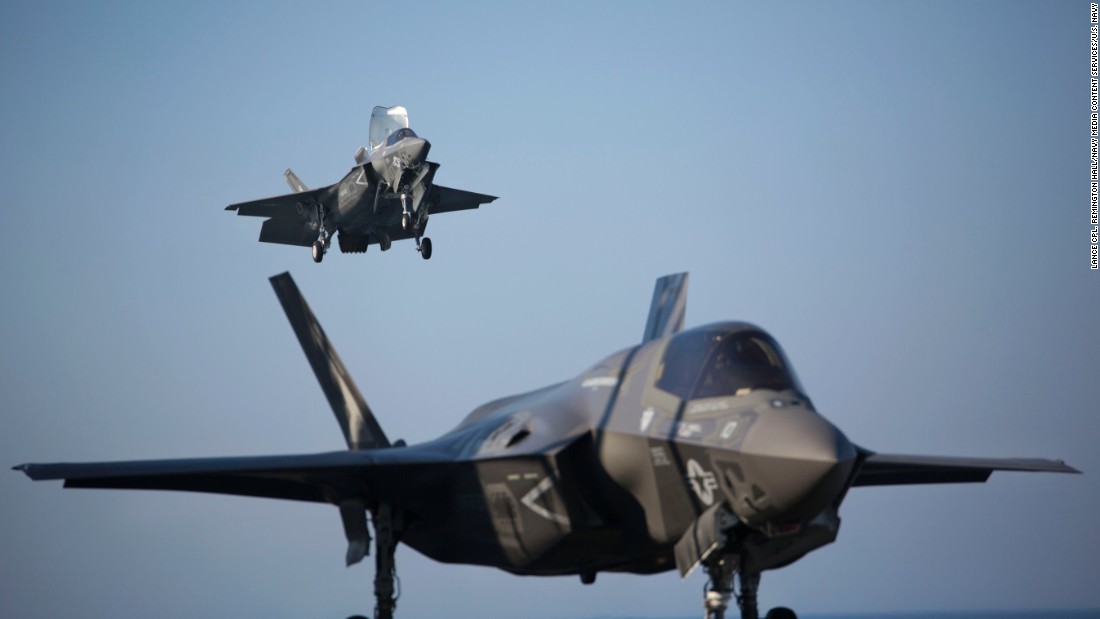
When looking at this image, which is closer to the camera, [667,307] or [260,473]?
[260,473]

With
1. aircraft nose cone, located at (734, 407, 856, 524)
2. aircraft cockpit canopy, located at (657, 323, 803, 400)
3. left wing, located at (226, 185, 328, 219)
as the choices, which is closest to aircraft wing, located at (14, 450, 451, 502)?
aircraft cockpit canopy, located at (657, 323, 803, 400)

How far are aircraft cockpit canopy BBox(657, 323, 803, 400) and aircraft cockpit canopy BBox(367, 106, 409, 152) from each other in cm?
2086

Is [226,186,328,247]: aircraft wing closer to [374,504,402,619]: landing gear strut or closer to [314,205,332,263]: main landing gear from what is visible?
[314,205,332,263]: main landing gear

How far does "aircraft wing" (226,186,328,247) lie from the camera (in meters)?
33.2

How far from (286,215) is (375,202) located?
3.34 metres

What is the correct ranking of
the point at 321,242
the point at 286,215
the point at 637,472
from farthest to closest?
the point at 286,215 → the point at 321,242 → the point at 637,472

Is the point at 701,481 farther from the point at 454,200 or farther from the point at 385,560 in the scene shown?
the point at 454,200

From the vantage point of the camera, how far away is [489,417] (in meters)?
18.2

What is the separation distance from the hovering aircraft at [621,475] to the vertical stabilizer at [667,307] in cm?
345

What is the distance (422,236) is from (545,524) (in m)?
16.9

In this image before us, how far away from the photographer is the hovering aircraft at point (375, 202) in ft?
101

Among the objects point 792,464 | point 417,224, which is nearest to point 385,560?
point 792,464

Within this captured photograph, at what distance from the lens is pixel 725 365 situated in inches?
538

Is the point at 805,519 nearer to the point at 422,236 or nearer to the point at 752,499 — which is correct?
the point at 752,499
